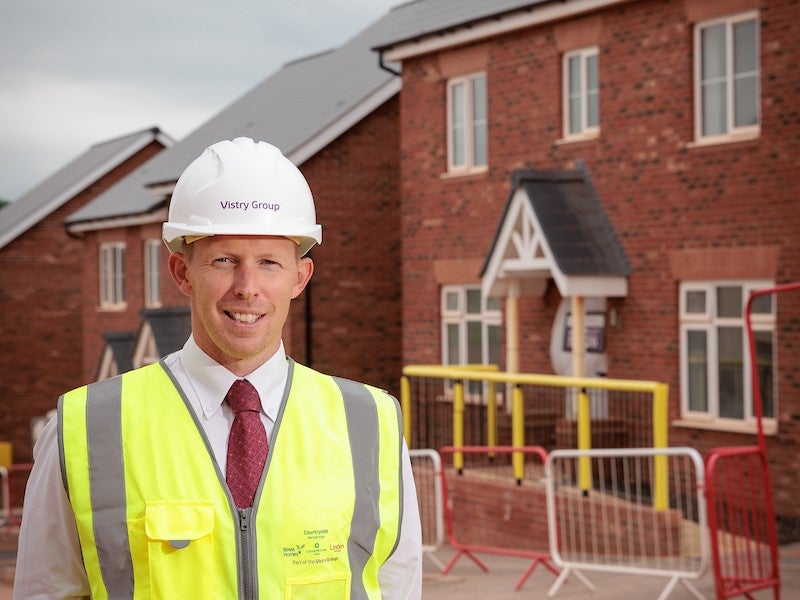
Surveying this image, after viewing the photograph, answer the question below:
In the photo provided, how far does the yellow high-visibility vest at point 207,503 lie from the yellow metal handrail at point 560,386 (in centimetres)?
1022

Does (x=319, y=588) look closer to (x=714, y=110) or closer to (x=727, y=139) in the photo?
(x=727, y=139)

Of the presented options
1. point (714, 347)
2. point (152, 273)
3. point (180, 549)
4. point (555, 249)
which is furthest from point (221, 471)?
point (152, 273)

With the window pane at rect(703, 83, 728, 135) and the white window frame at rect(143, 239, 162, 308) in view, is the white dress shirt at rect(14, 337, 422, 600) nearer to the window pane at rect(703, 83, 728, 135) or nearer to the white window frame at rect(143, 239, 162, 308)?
the window pane at rect(703, 83, 728, 135)

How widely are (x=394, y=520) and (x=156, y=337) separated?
77.7 ft

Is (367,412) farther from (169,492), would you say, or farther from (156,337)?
(156,337)

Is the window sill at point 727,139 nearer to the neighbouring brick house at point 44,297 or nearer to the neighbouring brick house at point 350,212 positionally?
the neighbouring brick house at point 350,212

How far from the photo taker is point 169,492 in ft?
9.72

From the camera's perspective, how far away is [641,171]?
1670cm

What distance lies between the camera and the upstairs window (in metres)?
29.4

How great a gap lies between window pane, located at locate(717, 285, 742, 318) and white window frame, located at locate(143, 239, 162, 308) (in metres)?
16.1

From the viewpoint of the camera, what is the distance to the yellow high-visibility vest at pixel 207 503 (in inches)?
115

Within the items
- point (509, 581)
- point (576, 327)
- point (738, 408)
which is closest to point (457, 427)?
point (576, 327)

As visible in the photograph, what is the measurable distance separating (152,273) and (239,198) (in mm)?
27076

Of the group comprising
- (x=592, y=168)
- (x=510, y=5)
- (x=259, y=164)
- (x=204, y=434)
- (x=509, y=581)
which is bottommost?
(x=509, y=581)
